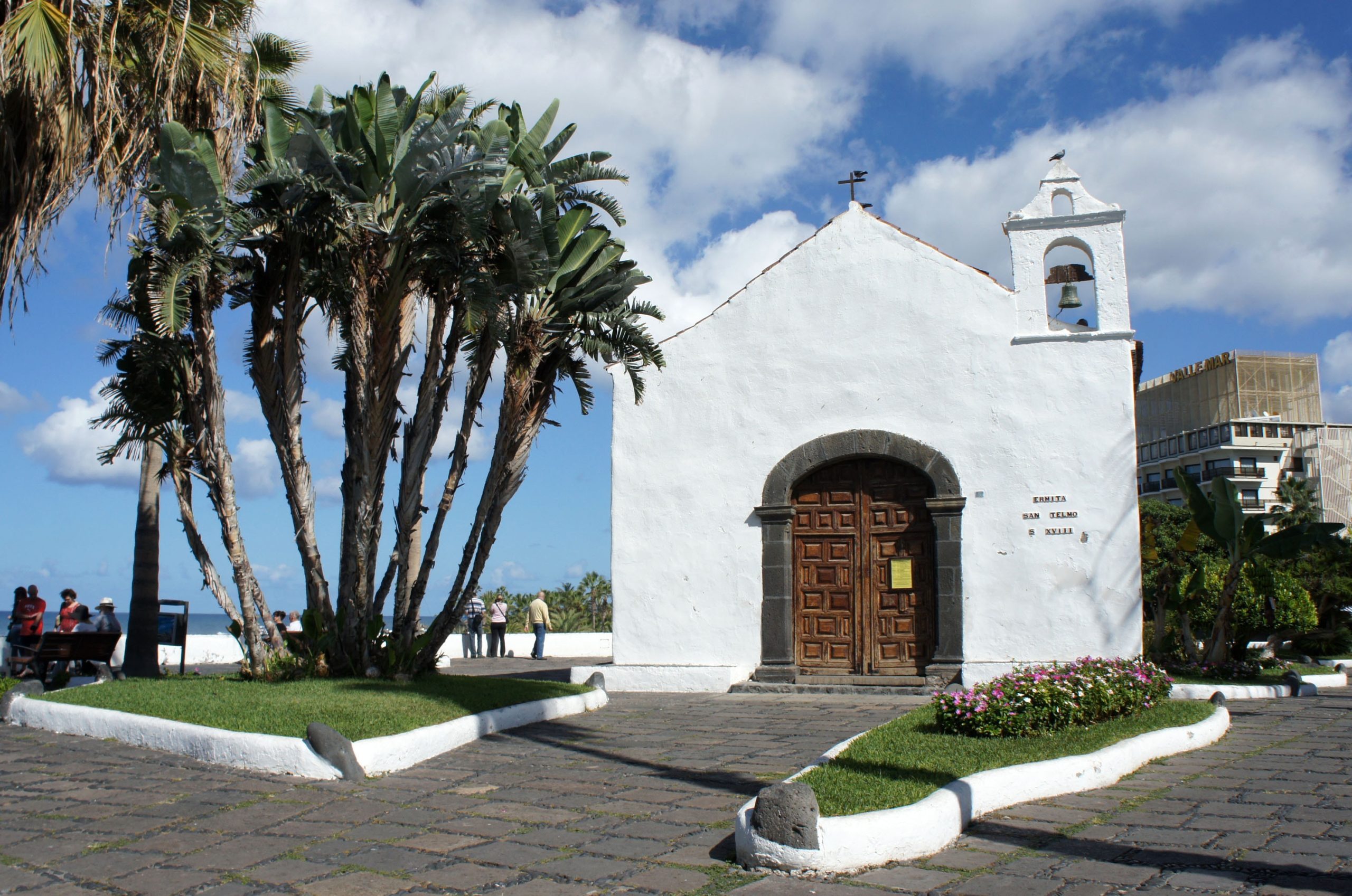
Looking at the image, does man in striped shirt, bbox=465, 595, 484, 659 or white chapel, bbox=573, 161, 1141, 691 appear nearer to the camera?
white chapel, bbox=573, 161, 1141, 691

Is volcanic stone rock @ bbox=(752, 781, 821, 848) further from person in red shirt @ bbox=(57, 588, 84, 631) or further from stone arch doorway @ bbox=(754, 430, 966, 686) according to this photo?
person in red shirt @ bbox=(57, 588, 84, 631)

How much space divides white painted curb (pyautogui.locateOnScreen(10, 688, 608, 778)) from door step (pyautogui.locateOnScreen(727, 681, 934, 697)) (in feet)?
10.5

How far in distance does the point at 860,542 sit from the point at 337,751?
7.31m

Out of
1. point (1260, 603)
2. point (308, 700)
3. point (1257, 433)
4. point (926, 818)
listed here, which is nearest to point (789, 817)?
point (926, 818)

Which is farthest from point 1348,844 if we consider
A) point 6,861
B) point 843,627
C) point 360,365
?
point 360,365

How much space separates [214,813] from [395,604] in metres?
4.99

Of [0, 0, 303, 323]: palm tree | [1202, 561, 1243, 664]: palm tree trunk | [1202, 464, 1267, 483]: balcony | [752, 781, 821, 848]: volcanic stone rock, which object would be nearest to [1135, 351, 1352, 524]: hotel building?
[1202, 464, 1267, 483]: balcony

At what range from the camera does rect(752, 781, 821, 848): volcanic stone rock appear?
15.2ft

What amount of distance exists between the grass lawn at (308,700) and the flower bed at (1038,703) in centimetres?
393

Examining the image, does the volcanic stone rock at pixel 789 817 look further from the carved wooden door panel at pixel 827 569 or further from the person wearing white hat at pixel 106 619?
the person wearing white hat at pixel 106 619

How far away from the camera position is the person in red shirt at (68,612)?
43.6 ft

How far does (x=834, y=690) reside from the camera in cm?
1177

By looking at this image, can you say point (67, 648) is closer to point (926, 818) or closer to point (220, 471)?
point (220, 471)

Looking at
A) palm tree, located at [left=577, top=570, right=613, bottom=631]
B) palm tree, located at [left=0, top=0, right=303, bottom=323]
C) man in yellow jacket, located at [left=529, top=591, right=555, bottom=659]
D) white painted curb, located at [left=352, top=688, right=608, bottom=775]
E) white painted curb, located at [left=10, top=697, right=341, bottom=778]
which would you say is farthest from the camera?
palm tree, located at [left=577, top=570, right=613, bottom=631]
